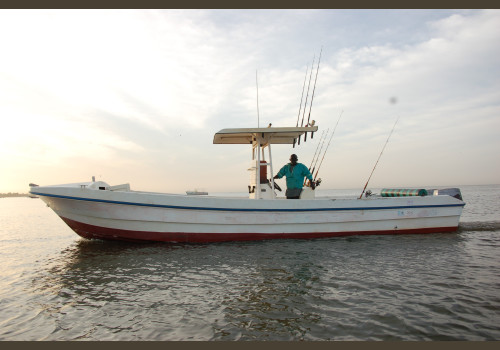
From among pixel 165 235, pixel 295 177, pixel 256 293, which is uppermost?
pixel 295 177

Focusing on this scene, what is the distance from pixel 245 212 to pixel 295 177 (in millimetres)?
2135

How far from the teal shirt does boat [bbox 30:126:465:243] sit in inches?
13.2

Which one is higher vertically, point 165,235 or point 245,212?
point 245,212

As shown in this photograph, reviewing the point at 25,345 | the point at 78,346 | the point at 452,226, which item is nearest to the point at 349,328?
the point at 78,346

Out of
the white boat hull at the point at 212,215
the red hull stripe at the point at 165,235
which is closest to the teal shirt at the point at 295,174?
the white boat hull at the point at 212,215

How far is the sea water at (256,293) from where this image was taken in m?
3.56

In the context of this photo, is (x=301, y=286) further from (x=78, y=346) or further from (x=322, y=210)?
(x=322, y=210)

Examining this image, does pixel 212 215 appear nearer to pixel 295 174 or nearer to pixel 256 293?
pixel 295 174

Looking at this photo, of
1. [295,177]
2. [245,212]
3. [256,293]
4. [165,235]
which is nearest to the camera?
[256,293]

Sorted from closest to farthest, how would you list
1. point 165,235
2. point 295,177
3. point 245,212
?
point 165,235
point 245,212
point 295,177

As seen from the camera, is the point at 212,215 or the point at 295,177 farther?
the point at 295,177

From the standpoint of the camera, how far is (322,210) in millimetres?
9258

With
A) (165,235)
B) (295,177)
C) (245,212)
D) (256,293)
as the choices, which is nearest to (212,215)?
(245,212)

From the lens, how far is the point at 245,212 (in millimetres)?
8828
